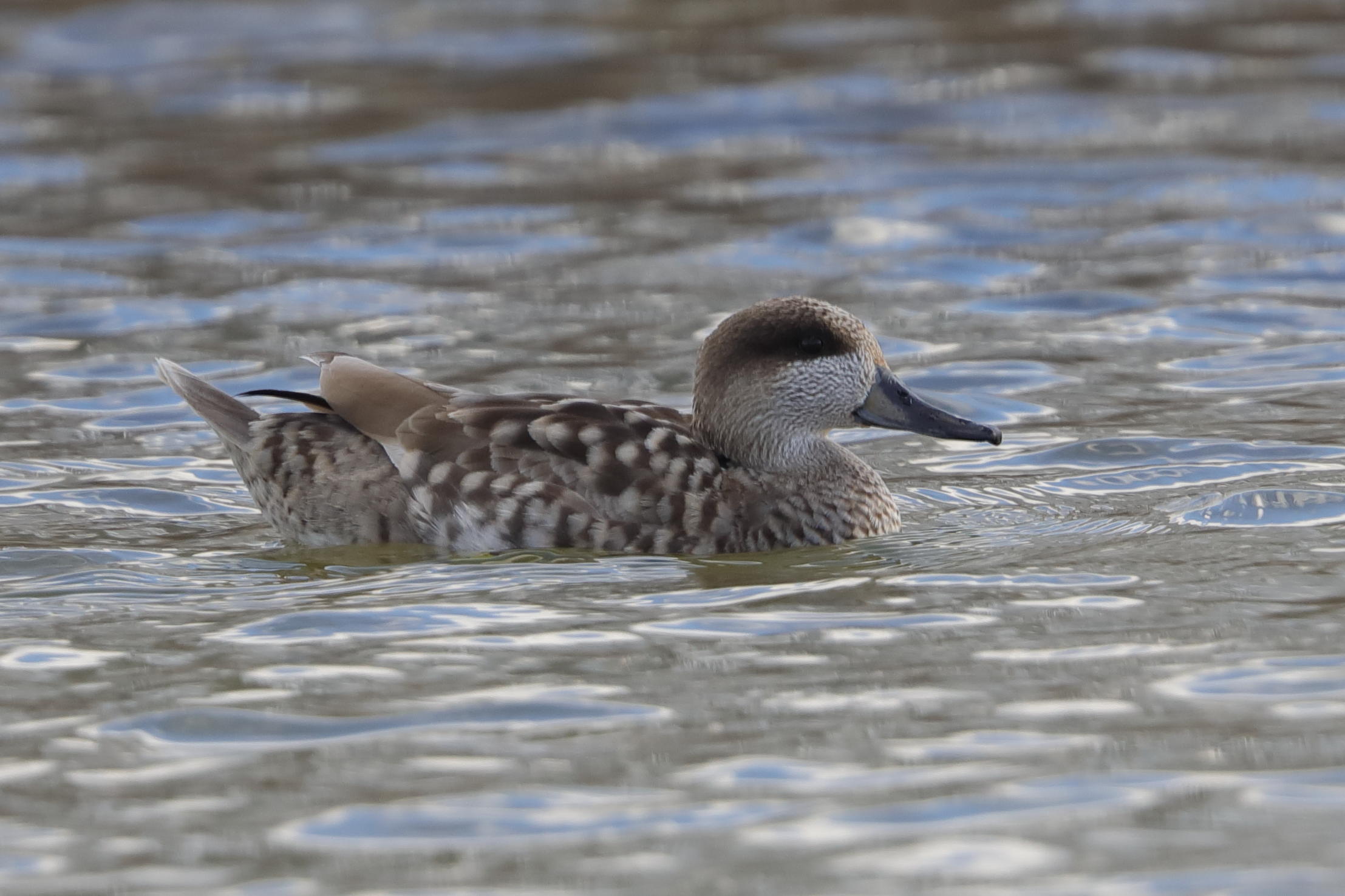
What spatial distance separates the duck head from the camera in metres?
8.51

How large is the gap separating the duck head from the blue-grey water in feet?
1.63

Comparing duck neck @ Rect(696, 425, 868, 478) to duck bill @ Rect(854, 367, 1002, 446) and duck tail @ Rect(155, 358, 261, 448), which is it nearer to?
duck bill @ Rect(854, 367, 1002, 446)

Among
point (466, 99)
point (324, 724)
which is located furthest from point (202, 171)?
point (324, 724)

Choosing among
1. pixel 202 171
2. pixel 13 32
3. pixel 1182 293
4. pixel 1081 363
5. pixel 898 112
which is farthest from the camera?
pixel 13 32

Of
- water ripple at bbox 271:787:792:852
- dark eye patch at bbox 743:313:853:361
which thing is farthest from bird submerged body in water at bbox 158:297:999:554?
water ripple at bbox 271:787:792:852

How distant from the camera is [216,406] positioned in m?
8.67

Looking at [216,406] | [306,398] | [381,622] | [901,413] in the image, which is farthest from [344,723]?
[901,413]

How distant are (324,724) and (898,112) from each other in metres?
13.3

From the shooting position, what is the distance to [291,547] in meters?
8.39

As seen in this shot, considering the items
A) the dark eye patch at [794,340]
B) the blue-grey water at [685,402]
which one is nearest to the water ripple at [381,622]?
the blue-grey water at [685,402]

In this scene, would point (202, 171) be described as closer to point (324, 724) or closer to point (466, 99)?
point (466, 99)

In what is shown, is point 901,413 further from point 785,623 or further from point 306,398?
point 306,398

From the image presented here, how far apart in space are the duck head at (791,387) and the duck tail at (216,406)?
1.73m

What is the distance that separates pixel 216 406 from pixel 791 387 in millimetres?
2221
